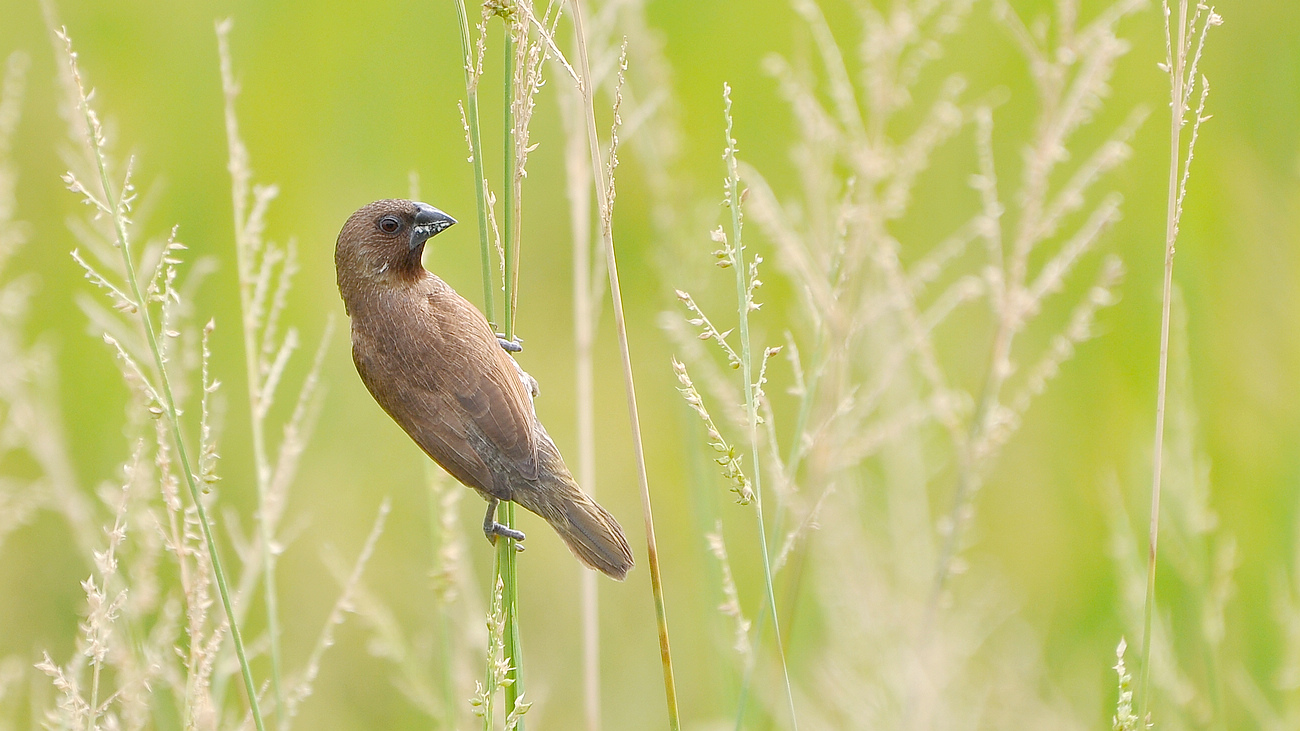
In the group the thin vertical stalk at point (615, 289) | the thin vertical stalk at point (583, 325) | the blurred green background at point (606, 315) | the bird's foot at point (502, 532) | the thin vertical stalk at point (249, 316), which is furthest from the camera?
the blurred green background at point (606, 315)

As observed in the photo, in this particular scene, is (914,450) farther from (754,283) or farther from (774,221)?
(754,283)

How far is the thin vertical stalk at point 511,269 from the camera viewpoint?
5.96 feet

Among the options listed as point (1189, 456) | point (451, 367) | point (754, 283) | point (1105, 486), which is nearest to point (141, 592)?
point (451, 367)

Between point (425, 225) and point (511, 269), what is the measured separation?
53 cm

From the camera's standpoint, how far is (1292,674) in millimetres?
2637

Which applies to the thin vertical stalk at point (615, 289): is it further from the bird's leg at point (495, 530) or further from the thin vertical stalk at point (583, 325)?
the thin vertical stalk at point (583, 325)

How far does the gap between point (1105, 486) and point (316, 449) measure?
9.30 ft

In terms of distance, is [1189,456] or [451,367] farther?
[1189,456]

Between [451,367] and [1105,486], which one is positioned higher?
[451,367]

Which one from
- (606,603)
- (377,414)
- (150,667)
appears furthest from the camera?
(377,414)

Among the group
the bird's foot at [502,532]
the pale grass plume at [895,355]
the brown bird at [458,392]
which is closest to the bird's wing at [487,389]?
the brown bird at [458,392]

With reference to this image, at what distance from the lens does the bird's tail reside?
→ 2.17 m

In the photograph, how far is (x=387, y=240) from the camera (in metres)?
2.31

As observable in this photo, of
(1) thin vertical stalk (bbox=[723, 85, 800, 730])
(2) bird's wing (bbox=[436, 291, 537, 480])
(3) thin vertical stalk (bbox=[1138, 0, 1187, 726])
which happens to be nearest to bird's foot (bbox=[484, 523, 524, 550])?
(2) bird's wing (bbox=[436, 291, 537, 480])
